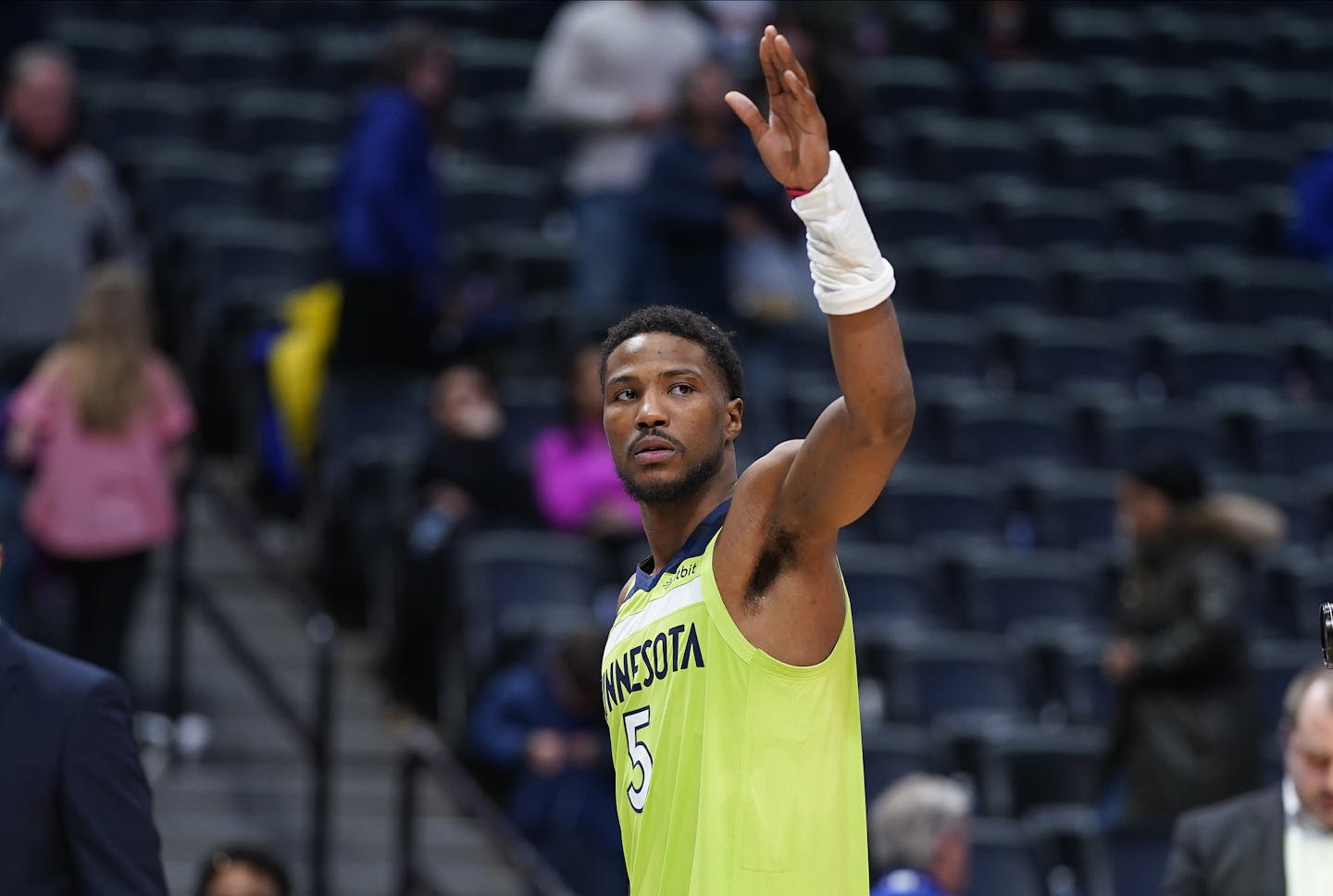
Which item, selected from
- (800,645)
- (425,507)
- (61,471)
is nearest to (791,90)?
(800,645)

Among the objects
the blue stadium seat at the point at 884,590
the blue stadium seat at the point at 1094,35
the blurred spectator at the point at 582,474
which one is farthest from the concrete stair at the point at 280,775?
the blue stadium seat at the point at 1094,35

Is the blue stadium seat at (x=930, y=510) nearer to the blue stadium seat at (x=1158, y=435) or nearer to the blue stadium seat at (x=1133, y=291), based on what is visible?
the blue stadium seat at (x=1158, y=435)

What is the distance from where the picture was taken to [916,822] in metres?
5.64

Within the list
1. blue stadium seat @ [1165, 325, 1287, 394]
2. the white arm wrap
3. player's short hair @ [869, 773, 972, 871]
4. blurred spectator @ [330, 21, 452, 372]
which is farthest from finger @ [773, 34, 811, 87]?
blue stadium seat @ [1165, 325, 1287, 394]

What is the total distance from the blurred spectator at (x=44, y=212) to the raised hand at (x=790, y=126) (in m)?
5.59

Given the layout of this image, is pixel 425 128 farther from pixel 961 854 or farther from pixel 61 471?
pixel 961 854

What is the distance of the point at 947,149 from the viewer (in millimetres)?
13055

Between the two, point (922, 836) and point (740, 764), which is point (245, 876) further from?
point (740, 764)

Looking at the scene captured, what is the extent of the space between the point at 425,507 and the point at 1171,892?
13.3 feet

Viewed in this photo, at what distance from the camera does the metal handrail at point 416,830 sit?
6652 mm

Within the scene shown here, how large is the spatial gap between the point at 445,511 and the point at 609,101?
279 centimetres

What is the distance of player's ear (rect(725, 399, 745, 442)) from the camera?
3484 mm

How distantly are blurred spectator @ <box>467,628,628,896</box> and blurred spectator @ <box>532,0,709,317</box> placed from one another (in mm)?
2957

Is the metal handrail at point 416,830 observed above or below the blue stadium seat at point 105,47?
below
